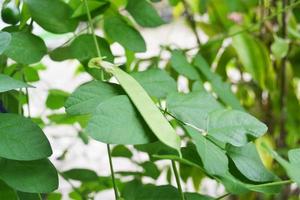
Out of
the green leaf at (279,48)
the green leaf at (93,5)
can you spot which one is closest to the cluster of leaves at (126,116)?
the green leaf at (93,5)

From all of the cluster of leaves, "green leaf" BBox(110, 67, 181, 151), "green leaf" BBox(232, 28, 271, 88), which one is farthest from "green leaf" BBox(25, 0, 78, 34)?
"green leaf" BBox(232, 28, 271, 88)

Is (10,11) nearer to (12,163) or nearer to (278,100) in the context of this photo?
(12,163)

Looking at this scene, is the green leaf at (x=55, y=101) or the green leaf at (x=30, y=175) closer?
the green leaf at (x=30, y=175)

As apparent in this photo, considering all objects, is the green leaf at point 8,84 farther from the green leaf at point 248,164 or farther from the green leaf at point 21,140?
the green leaf at point 248,164

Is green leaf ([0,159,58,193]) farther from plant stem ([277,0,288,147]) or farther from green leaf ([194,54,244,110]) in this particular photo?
plant stem ([277,0,288,147])

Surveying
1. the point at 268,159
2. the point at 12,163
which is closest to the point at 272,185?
the point at 12,163

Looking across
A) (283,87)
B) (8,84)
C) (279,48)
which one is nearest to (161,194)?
(8,84)

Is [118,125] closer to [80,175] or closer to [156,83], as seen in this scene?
[156,83]

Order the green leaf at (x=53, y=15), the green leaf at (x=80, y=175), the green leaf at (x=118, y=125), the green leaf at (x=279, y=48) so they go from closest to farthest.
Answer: the green leaf at (x=118, y=125) < the green leaf at (x=53, y=15) < the green leaf at (x=80, y=175) < the green leaf at (x=279, y=48)
